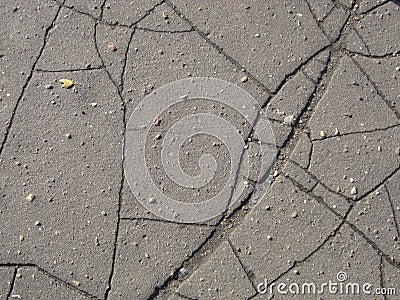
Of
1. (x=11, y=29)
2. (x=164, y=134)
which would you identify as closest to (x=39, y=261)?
(x=164, y=134)

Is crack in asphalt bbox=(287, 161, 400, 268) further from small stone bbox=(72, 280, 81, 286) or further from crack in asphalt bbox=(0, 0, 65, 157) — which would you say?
crack in asphalt bbox=(0, 0, 65, 157)

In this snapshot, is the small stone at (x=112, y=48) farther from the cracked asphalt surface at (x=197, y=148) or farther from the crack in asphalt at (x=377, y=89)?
the crack in asphalt at (x=377, y=89)

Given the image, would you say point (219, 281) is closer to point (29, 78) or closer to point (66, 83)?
point (66, 83)

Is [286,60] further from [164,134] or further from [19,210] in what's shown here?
[19,210]

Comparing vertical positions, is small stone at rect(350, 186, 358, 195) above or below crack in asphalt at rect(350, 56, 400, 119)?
below

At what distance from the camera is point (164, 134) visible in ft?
9.15

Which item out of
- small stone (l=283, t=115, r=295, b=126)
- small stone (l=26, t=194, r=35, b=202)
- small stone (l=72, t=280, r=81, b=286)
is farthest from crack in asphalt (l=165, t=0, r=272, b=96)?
small stone (l=72, t=280, r=81, b=286)

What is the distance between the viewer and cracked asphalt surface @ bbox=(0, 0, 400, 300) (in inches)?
103

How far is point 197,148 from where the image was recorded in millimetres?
2771

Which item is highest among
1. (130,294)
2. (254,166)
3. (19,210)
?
(254,166)

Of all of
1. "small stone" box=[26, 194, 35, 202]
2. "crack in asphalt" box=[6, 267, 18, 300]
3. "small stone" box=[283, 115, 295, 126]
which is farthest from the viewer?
"small stone" box=[283, 115, 295, 126]

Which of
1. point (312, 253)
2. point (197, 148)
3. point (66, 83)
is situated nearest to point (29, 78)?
point (66, 83)

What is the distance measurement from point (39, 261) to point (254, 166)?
1.15 m

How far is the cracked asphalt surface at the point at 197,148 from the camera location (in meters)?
2.62
